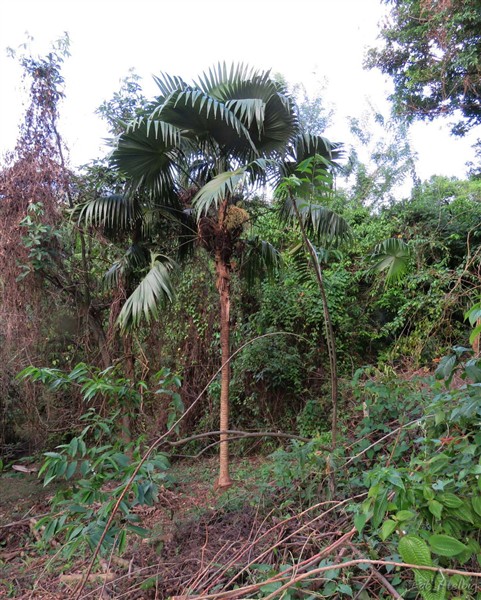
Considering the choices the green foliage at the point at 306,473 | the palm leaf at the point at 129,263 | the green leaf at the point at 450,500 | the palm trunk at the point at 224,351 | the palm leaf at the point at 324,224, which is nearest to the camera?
the green leaf at the point at 450,500

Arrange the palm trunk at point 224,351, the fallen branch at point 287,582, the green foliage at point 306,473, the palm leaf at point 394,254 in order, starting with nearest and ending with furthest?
the fallen branch at point 287,582 → the green foliage at point 306,473 → the palm trunk at point 224,351 → the palm leaf at point 394,254

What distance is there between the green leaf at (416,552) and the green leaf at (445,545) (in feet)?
0.10

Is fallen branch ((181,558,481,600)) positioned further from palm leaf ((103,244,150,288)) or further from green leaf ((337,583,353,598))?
palm leaf ((103,244,150,288))

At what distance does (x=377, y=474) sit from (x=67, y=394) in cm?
617

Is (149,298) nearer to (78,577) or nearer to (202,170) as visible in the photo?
(202,170)

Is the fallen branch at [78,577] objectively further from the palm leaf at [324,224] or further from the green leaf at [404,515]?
the palm leaf at [324,224]

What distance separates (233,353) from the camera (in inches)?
149

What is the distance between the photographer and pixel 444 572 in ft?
4.91

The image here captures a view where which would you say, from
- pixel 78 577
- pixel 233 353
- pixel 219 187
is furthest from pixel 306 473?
pixel 219 187

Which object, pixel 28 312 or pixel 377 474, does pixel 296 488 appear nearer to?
pixel 377 474

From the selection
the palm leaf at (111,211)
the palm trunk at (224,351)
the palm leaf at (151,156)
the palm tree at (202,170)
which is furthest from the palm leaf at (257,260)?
the palm leaf at (111,211)

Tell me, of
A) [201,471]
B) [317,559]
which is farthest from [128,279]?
[317,559]

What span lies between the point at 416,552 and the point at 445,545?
0.34 feet

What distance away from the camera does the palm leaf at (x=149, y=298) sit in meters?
4.90
